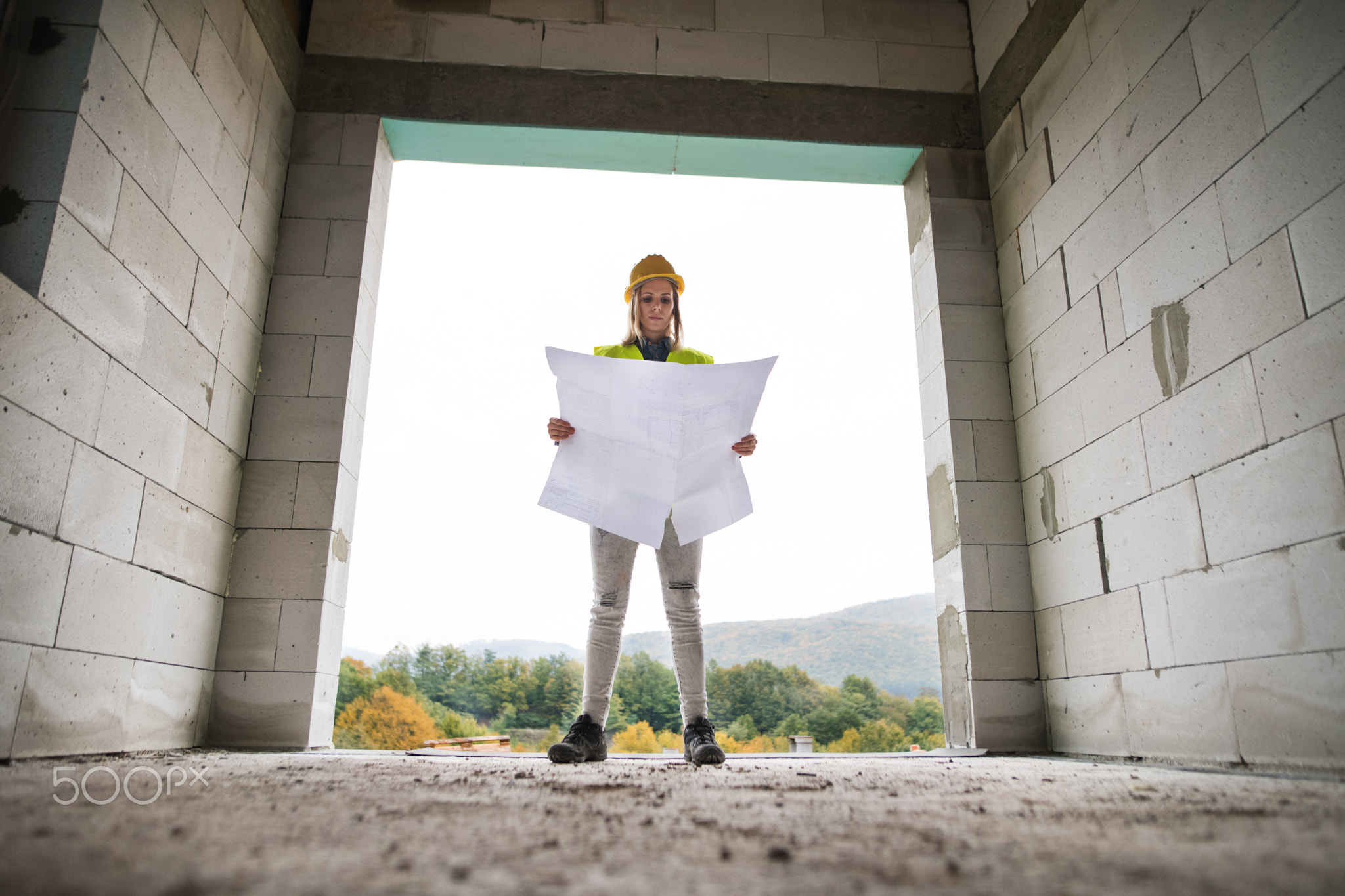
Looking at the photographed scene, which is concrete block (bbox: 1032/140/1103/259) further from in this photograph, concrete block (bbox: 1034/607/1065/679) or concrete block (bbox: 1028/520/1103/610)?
concrete block (bbox: 1034/607/1065/679)

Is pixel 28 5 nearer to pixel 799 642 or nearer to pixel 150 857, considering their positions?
pixel 150 857

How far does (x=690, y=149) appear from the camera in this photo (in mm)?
3852

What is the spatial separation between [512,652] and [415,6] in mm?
3987

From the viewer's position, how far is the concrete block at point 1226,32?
6.64ft

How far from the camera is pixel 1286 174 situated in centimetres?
192

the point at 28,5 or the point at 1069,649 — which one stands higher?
the point at 28,5

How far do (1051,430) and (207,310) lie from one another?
3.21m

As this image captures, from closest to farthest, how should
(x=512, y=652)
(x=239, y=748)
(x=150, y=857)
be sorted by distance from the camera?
(x=150, y=857)
(x=239, y=748)
(x=512, y=652)

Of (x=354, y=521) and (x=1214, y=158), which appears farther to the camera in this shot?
(x=354, y=521)

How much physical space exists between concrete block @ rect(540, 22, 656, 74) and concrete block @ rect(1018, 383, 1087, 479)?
8.01 feet

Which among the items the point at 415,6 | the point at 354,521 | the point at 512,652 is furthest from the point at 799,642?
the point at 415,6

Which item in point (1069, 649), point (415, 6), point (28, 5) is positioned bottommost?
point (1069, 649)

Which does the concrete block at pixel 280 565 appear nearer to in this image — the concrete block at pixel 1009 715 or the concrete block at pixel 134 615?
the concrete block at pixel 134 615

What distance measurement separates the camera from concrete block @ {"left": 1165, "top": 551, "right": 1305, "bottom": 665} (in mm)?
1881
